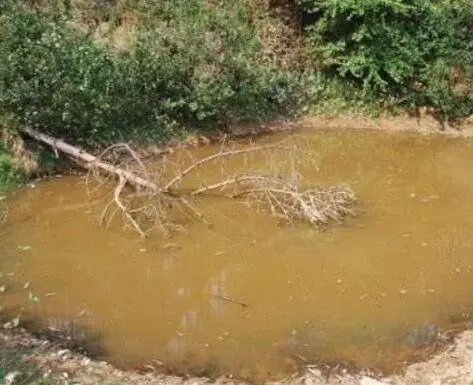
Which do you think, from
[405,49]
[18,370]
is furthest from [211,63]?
[18,370]

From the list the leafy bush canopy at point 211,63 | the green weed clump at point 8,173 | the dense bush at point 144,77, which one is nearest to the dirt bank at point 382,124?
the leafy bush canopy at point 211,63

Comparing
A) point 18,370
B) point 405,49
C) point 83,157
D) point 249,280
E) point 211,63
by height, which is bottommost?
point 249,280

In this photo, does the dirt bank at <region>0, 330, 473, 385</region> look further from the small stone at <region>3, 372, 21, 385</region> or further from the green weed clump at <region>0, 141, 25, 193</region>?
the green weed clump at <region>0, 141, 25, 193</region>

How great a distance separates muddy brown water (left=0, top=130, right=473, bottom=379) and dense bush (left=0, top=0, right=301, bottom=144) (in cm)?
148

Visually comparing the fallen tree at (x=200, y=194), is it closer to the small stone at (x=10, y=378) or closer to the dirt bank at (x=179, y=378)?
the dirt bank at (x=179, y=378)

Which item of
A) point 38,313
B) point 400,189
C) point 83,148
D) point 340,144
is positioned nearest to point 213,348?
point 38,313

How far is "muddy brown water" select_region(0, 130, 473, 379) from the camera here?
6.56 meters

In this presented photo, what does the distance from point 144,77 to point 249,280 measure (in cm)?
631

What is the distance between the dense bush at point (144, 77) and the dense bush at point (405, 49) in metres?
1.33

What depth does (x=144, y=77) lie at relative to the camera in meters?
12.9

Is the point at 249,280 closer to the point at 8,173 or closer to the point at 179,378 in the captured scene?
the point at 179,378

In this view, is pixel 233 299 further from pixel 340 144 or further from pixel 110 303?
pixel 340 144

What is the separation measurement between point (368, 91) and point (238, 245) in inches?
320

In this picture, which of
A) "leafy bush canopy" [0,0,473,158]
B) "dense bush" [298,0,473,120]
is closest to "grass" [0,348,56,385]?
"leafy bush canopy" [0,0,473,158]
